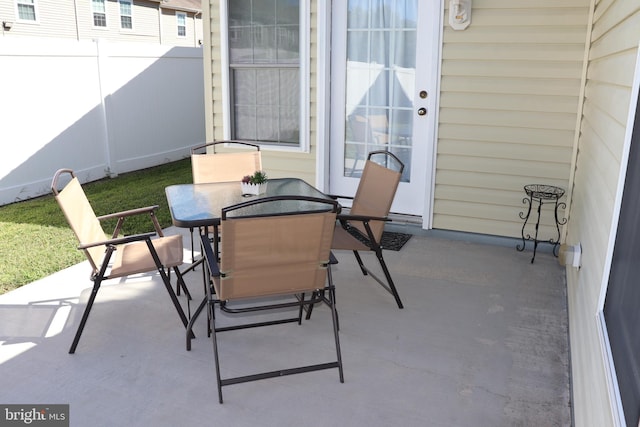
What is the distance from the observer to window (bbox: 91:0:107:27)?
14526 millimetres

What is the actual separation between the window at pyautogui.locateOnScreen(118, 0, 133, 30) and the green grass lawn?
29.2ft

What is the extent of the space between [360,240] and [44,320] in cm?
200

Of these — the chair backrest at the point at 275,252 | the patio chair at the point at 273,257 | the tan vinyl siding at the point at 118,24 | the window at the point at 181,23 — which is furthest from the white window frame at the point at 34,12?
the chair backrest at the point at 275,252

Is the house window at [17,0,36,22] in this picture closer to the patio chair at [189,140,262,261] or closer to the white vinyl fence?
the white vinyl fence

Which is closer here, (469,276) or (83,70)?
(469,276)

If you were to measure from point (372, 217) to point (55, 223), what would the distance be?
344cm

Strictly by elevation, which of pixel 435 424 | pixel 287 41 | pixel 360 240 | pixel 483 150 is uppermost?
pixel 287 41

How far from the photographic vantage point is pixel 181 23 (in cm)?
1781

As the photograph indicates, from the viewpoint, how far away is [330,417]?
8.45ft

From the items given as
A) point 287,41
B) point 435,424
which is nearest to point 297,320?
point 435,424

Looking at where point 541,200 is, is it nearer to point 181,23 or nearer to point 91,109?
point 91,109

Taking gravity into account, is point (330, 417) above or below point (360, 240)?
below

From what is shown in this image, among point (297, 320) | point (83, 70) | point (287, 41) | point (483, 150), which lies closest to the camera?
point (297, 320)

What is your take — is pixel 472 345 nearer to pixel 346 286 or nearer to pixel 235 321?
pixel 346 286
